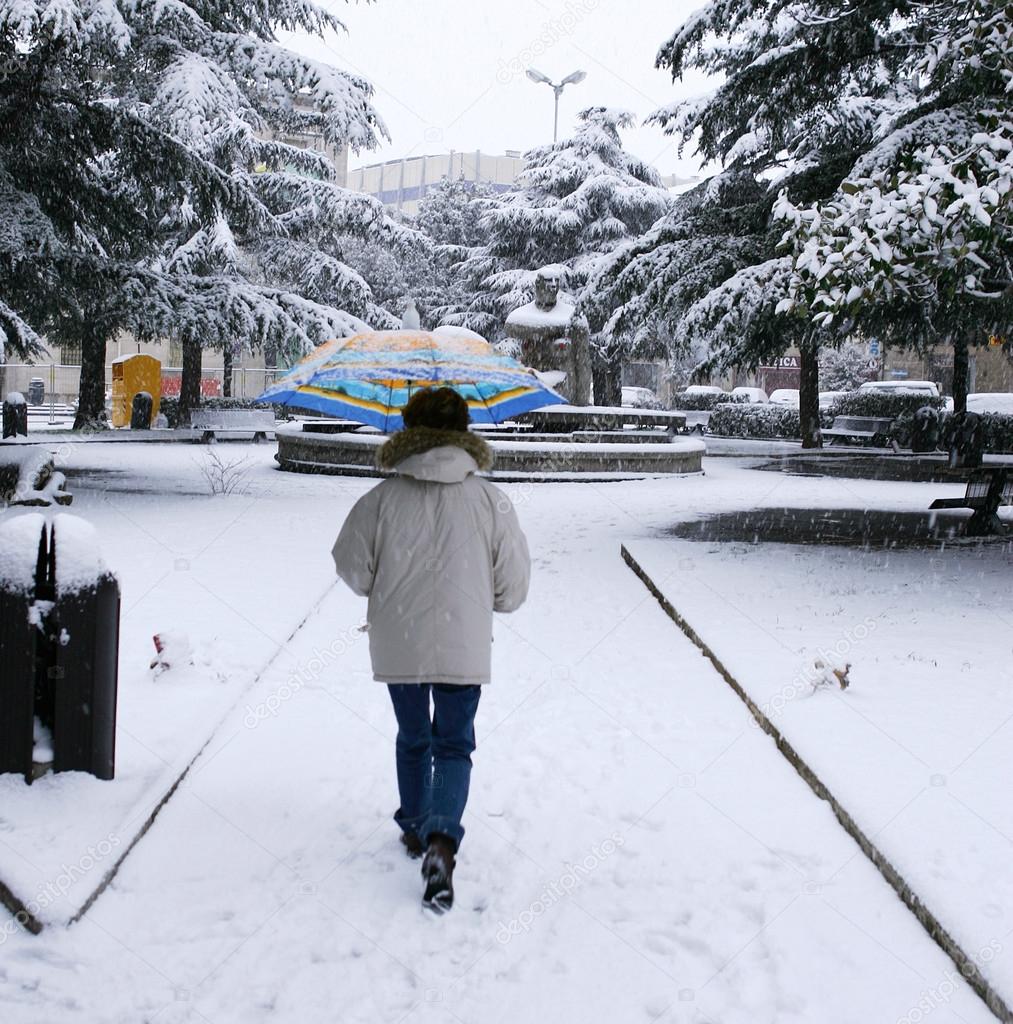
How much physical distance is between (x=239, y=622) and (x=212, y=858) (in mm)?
3802

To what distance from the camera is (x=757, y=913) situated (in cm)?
390

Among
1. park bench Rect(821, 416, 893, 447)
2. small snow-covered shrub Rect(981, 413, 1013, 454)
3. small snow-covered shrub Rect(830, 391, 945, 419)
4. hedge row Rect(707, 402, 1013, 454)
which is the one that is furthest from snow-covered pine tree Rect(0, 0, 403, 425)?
small snow-covered shrub Rect(830, 391, 945, 419)

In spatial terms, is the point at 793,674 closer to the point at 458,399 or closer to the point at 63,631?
the point at 458,399

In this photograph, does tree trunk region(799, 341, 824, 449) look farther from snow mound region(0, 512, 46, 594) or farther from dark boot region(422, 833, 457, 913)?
dark boot region(422, 833, 457, 913)

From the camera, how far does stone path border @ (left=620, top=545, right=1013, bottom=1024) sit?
129 inches

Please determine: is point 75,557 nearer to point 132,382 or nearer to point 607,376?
point 132,382

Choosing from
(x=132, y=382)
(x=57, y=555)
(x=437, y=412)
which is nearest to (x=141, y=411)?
(x=132, y=382)

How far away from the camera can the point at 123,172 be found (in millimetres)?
15367

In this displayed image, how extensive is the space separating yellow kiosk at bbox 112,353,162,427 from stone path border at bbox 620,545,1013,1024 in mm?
27191

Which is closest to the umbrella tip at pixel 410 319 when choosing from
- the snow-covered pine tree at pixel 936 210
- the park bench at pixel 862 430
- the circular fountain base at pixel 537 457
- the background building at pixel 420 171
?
the snow-covered pine tree at pixel 936 210

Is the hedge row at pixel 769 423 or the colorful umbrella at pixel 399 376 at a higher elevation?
the hedge row at pixel 769 423

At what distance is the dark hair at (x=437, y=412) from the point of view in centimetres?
407

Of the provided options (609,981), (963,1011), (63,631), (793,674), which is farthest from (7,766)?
(793,674)

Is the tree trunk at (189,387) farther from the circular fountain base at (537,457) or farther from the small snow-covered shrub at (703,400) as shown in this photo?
the small snow-covered shrub at (703,400)
